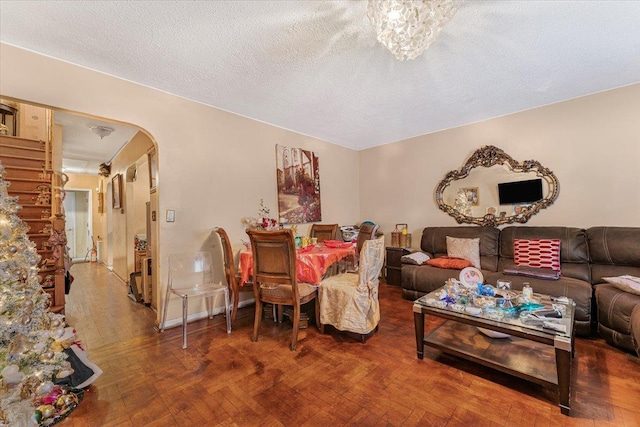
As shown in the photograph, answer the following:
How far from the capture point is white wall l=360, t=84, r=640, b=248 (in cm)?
285

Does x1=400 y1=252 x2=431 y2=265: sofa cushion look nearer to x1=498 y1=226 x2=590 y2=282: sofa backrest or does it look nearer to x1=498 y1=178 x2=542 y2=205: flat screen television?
x1=498 y1=226 x2=590 y2=282: sofa backrest

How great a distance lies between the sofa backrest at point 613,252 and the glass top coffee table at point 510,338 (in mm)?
1162

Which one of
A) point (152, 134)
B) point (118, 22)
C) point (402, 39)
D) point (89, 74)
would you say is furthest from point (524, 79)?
point (89, 74)

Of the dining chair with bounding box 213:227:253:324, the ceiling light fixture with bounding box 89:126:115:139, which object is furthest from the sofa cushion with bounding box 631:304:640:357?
the ceiling light fixture with bounding box 89:126:115:139

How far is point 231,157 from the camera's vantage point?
3342mm

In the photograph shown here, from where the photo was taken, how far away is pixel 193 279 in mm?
2900

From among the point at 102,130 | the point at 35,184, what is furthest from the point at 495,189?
the point at 35,184

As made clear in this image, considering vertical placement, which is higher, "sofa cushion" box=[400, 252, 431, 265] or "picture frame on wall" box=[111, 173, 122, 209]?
"picture frame on wall" box=[111, 173, 122, 209]

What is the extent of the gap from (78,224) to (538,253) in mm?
10732

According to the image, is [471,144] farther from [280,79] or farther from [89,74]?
[89,74]

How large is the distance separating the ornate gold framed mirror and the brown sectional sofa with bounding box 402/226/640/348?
0.95ft

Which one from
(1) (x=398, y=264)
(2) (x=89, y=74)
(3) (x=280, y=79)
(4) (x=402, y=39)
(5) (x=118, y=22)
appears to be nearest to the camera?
(4) (x=402, y=39)

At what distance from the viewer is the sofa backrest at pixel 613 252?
259cm

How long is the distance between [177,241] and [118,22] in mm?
1975
